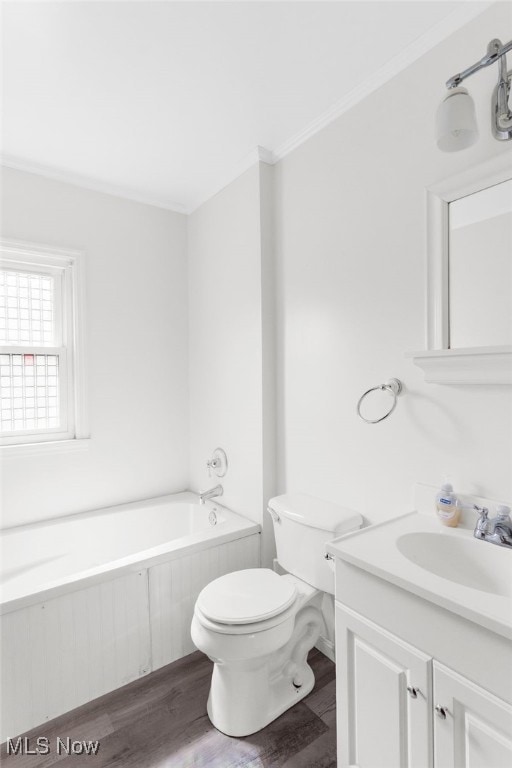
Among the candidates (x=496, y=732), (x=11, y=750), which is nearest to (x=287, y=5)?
(x=496, y=732)

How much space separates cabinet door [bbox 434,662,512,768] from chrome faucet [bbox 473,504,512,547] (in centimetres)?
43

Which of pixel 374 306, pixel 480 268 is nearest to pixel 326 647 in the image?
pixel 374 306

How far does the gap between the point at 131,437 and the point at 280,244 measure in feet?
5.21

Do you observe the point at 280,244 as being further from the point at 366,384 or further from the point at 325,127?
the point at 366,384

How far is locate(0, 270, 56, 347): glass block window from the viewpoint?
236cm

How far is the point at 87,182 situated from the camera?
97.9 inches

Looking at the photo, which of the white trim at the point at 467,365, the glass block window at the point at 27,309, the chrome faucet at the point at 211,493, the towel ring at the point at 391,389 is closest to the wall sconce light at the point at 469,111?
the white trim at the point at 467,365

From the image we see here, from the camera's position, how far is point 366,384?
1.75 m

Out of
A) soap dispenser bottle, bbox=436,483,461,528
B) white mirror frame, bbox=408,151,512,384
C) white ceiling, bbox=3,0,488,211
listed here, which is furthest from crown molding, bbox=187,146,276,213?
soap dispenser bottle, bbox=436,483,461,528

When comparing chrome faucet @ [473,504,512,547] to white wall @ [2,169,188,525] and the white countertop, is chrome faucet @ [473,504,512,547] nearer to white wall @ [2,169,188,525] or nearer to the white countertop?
the white countertop

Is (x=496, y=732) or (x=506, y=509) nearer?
(x=496, y=732)

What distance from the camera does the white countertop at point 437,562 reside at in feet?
3.00

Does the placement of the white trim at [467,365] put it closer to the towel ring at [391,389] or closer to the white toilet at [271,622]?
the towel ring at [391,389]

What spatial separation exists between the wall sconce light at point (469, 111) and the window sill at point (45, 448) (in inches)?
93.4
